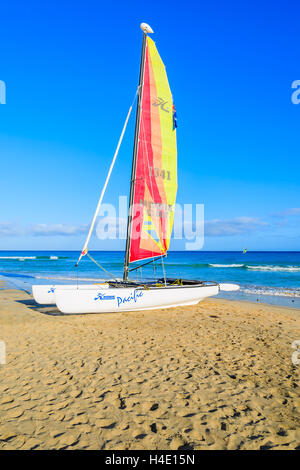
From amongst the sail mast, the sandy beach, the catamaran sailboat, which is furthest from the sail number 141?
the sandy beach

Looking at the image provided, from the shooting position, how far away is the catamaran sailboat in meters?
10.0

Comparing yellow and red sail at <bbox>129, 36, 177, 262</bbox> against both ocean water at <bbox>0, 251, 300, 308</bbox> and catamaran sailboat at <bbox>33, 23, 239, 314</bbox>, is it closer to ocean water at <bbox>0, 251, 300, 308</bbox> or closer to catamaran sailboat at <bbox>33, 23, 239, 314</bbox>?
catamaran sailboat at <bbox>33, 23, 239, 314</bbox>

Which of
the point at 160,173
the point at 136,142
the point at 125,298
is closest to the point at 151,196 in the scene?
the point at 160,173

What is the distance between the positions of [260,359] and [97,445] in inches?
145

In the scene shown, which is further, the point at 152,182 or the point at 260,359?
the point at 152,182

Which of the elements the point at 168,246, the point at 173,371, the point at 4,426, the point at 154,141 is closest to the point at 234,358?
the point at 173,371

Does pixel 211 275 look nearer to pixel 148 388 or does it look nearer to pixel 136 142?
pixel 136 142

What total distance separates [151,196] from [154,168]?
1150 mm

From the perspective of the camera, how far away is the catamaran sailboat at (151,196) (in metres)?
10.0

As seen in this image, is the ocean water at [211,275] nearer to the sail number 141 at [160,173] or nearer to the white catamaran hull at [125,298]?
the white catamaran hull at [125,298]

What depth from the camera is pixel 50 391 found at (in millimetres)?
4098

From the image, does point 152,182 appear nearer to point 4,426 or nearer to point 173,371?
point 173,371

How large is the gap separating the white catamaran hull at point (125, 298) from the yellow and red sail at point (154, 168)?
5.68 ft

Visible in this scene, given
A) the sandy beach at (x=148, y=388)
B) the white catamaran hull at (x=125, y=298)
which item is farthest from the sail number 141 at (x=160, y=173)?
the sandy beach at (x=148, y=388)
